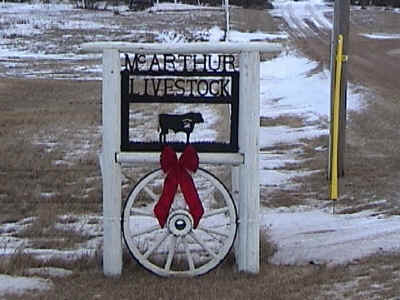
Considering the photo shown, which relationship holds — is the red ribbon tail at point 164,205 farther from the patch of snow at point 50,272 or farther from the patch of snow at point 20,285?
the patch of snow at point 20,285

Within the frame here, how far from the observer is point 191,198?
20.0ft

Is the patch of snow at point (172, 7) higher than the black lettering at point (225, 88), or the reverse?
the black lettering at point (225, 88)

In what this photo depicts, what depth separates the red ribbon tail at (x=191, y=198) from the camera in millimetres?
6098

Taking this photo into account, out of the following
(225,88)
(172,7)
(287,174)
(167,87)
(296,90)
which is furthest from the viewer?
(172,7)

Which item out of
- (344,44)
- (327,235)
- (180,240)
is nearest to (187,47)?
(180,240)

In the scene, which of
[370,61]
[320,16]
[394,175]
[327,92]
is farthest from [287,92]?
[320,16]

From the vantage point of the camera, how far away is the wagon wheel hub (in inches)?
240

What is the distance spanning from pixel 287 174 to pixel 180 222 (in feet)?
13.4

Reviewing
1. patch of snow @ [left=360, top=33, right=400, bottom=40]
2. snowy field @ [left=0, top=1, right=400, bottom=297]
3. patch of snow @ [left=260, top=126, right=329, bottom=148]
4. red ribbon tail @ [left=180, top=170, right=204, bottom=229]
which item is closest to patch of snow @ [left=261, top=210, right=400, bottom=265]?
snowy field @ [left=0, top=1, right=400, bottom=297]

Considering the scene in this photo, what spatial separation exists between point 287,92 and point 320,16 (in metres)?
34.6

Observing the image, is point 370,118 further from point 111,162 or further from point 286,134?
point 111,162

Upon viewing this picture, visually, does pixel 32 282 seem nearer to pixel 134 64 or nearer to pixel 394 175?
pixel 134 64

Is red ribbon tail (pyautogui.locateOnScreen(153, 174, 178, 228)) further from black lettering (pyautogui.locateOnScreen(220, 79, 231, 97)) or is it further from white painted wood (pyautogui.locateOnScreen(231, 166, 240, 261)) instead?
black lettering (pyautogui.locateOnScreen(220, 79, 231, 97))

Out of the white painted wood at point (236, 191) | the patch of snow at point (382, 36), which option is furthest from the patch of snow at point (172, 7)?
the white painted wood at point (236, 191)
